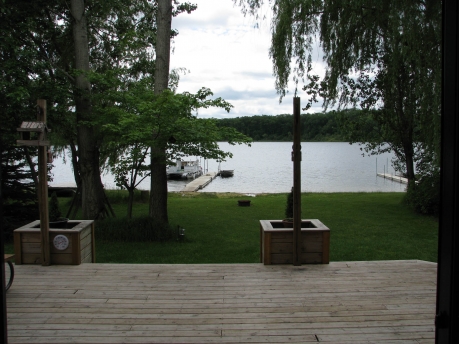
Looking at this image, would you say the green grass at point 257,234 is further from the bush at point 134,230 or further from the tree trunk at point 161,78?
the tree trunk at point 161,78

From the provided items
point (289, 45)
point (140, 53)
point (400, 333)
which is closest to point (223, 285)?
point (400, 333)

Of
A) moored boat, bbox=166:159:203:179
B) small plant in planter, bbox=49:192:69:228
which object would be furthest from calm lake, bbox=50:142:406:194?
small plant in planter, bbox=49:192:69:228

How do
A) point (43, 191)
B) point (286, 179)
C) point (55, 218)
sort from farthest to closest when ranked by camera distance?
point (286, 179)
point (55, 218)
point (43, 191)

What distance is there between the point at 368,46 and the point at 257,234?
4.64 m

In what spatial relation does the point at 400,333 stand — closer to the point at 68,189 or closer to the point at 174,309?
the point at 174,309

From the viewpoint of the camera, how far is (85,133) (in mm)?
9117

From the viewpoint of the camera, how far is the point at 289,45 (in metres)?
7.25

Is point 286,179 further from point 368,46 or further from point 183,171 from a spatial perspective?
point 368,46

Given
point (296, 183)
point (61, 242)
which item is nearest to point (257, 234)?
point (296, 183)

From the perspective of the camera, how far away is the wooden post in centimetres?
431

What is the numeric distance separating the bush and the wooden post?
367 cm

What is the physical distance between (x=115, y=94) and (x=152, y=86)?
1.66m

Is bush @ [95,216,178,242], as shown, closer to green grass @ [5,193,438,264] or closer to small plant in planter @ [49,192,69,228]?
green grass @ [5,193,438,264]

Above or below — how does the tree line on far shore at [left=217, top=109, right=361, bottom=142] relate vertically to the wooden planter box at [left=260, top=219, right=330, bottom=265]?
above
